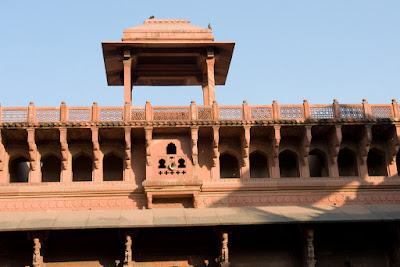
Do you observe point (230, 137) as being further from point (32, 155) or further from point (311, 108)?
point (32, 155)

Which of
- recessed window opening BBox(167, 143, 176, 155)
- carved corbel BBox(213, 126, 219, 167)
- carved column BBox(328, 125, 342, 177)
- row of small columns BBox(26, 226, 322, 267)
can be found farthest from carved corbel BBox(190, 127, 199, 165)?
carved column BBox(328, 125, 342, 177)

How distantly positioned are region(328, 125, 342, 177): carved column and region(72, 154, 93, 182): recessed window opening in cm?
759

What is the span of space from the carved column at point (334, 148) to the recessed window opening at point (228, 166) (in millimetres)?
2967

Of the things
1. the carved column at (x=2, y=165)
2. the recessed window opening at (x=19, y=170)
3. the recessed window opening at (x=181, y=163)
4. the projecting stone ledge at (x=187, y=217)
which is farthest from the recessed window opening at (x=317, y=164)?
the carved column at (x=2, y=165)

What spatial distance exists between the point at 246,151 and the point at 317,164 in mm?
3013

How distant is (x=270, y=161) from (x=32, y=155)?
286 inches

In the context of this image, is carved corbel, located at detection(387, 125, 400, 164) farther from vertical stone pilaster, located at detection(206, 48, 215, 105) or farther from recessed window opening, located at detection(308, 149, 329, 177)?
vertical stone pilaster, located at detection(206, 48, 215, 105)

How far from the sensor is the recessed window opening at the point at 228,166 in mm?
19156

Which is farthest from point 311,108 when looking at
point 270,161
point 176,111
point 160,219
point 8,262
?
point 8,262

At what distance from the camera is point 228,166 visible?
63.2 ft

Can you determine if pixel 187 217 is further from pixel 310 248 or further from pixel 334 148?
pixel 334 148

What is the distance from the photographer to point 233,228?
669 inches

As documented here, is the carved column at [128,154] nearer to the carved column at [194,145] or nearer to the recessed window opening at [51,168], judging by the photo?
the carved column at [194,145]

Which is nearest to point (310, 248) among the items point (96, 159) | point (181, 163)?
point (181, 163)
